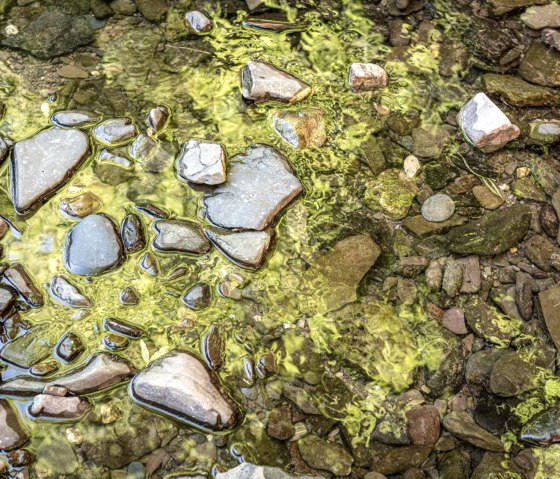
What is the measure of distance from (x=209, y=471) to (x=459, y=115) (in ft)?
6.93

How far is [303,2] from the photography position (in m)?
3.44

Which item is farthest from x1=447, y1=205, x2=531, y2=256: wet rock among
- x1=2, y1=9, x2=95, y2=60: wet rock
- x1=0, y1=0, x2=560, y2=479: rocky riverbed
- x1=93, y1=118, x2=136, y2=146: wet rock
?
x1=2, y1=9, x2=95, y2=60: wet rock

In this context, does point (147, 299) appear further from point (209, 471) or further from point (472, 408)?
point (472, 408)

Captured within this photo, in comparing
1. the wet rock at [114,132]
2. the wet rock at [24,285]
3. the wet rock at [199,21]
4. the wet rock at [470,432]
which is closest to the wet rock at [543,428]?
the wet rock at [470,432]

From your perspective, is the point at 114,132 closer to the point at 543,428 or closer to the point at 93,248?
the point at 93,248

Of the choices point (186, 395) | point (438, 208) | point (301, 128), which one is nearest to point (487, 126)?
point (438, 208)

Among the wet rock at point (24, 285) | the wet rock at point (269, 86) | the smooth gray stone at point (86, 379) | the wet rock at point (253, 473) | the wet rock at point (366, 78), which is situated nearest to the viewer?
the wet rock at point (253, 473)

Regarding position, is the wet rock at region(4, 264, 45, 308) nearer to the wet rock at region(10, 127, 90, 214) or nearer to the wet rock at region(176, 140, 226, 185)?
the wet rock at region(10, 127, 90, 214)

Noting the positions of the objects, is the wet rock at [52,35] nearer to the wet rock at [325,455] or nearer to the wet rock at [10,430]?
the wet rock at [10,430]

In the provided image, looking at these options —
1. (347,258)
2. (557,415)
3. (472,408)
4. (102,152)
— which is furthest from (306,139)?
(557,415)

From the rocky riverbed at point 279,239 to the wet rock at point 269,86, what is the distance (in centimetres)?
1

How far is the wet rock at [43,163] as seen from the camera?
8.65ft

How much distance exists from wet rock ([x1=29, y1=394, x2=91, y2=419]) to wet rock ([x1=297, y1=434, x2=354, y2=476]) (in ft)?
2.73

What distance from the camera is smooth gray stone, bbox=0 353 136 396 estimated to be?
220 centimetres
